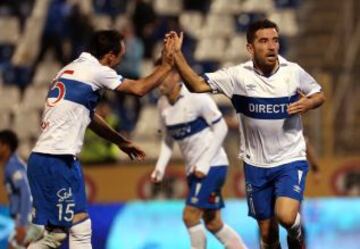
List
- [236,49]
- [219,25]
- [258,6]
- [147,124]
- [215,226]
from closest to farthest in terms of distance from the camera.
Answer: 1. [215,226]
2. [147,124]
3. [236,49]
4. [258,6]
5. [219,25]

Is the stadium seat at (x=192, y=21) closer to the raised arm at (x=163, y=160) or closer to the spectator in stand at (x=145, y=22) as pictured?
the spectator in stand at (x=145, y=22)

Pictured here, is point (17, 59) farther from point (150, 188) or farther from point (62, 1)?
point (150, 188)

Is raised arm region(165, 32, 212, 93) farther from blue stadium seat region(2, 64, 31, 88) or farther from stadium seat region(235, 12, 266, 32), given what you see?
blue stadium seat region(2, 64, 31, 88)

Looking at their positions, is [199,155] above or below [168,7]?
below

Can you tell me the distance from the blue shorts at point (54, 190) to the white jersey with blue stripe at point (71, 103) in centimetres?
9

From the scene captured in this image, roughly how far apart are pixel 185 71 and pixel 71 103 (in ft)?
3.20

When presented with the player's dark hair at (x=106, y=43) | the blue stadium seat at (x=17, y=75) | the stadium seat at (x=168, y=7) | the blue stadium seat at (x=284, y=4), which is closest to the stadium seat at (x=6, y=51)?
the blue stadium seat at (x=17, y=75)

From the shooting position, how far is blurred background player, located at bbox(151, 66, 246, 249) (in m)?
10.8

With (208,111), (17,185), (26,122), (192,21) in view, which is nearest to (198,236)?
(208,111)

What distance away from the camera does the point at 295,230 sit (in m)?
8.95

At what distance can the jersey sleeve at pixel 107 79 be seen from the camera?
339 inches

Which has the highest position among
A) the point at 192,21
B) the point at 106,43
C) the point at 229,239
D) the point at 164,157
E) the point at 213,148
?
the point at 192,21

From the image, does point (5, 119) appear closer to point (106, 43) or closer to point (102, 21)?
point (102, 21)

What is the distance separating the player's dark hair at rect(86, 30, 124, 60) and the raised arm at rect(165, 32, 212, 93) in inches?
17.8
